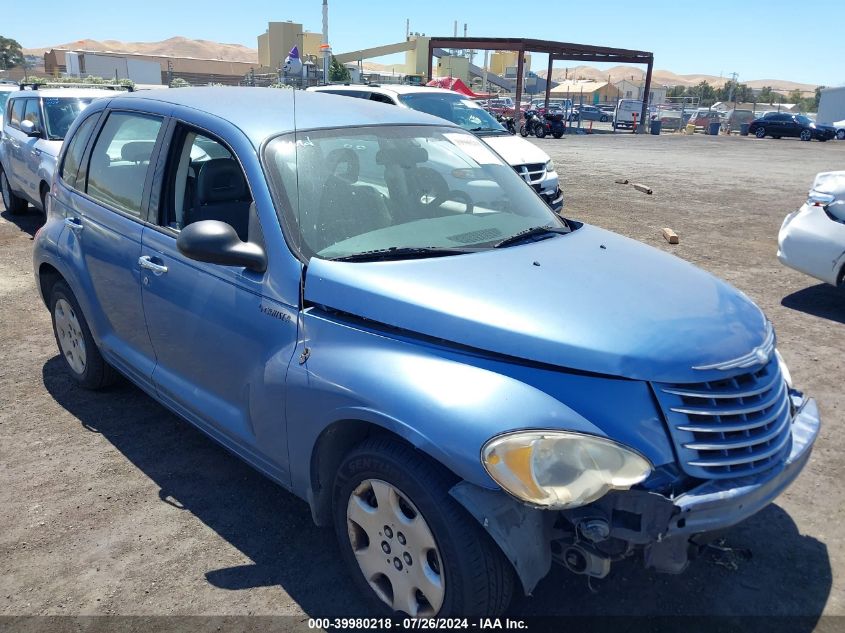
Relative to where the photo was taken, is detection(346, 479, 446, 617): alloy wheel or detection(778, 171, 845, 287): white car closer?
detection(346, 479, 446, 617): alloy wheel

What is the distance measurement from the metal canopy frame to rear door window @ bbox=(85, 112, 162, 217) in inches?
1297

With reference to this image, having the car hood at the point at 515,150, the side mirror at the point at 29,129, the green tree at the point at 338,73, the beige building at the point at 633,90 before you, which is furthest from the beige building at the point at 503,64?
the side mirror at the point at 29,129

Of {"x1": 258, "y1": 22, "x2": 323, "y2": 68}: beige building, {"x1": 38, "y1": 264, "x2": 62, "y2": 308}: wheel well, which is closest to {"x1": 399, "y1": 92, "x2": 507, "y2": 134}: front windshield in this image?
{"x1": 38, "y1": 264, "x2": 62, "y2": 308}: wheel well

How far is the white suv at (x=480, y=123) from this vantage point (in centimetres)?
969

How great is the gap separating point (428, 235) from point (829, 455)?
108 inches

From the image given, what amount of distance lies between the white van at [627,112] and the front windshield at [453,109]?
111 ft

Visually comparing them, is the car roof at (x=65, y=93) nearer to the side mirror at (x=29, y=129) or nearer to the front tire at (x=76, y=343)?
the side mirror at (x=29, y=129)

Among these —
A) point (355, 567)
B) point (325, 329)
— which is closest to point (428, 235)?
point (325, 329)

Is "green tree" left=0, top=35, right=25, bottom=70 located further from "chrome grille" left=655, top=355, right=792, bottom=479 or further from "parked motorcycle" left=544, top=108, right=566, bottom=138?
"chrome grille" left=655, top=355, right=792, bottom=479

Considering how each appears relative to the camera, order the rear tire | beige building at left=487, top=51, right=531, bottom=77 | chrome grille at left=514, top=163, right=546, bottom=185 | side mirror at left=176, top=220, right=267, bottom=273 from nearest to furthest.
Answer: side mirror at left=176, top=220, right=267, bottom=273 → chrome grille at left=514, top=163, right=546, bottom=185 → the rear tire → beige building at left=487, top=51, right=531, bottom=77

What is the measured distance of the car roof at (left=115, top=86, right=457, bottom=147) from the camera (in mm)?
3213

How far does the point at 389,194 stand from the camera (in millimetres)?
3219

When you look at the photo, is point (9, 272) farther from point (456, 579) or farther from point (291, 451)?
point (456, 579)

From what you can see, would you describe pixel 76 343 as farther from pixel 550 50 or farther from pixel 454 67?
pixel 454 67
